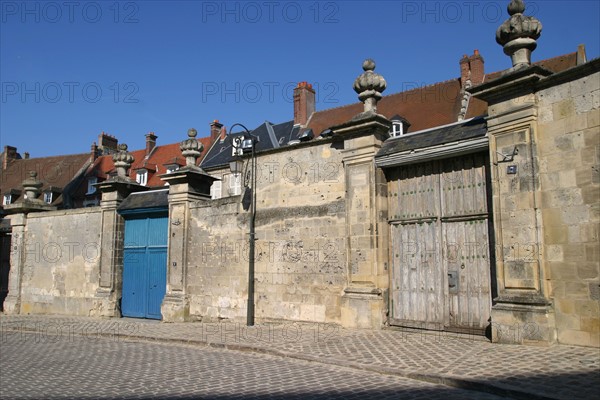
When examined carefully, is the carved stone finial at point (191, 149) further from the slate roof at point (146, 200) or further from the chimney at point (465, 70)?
the chimney at point (465, 70)

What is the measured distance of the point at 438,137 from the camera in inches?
334

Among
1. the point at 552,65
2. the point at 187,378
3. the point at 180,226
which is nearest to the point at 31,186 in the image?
the point at 180,226

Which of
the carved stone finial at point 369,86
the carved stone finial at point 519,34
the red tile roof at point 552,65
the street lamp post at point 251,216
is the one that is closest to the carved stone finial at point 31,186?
the street lamp post at point 251,216

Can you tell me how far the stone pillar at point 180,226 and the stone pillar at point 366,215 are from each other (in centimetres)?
443

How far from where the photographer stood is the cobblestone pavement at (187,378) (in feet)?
17.5

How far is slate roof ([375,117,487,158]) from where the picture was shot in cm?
803

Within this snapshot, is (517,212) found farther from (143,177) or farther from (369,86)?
(143,177)

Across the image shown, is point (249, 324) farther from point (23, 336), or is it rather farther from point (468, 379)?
point (468, 379)

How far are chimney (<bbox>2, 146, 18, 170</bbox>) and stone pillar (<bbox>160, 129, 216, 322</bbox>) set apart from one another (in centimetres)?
3485

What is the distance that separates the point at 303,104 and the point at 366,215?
21.3m

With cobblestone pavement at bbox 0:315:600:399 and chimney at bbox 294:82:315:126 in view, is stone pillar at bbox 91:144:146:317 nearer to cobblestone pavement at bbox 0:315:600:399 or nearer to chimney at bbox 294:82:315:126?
cobblestone pavement at bbox 0:315:600:399

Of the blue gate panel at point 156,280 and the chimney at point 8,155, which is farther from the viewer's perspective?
the chimney at point 8,155

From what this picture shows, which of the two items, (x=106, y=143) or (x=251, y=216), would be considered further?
(x=106, y=143)

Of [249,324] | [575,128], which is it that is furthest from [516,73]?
[249,324]
